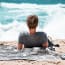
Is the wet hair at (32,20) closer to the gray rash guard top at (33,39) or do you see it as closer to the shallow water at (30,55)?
the gray rash guard top at (33,39)

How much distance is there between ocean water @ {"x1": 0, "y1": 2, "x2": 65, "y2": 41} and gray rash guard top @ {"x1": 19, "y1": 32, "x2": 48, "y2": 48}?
4444 millimetres

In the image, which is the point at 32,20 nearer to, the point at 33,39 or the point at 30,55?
the point at 33,39

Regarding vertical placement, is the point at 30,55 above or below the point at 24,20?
below

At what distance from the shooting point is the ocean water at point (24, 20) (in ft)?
31.4

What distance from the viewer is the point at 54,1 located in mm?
18547

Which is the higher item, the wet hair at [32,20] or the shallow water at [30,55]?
the wet hair at [32,20]

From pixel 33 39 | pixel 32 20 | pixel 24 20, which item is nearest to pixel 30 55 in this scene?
pixel 33 39

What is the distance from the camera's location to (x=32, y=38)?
4.18 meters

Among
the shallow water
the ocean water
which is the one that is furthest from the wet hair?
the ocean water

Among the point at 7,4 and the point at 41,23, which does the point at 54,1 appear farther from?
the point at 41,23

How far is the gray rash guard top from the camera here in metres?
4.16

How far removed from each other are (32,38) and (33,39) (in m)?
0.02

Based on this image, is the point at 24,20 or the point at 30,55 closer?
the point at 30,55

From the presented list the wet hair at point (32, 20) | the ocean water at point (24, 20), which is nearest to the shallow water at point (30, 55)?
the wet hair at point (32, 20)
